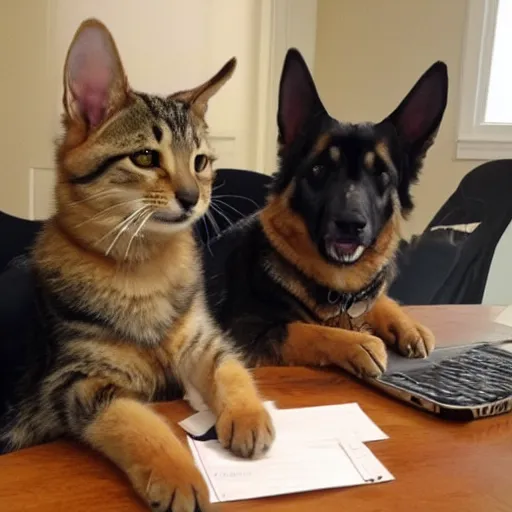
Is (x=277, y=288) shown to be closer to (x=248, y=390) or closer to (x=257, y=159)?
(x=248, y=390)

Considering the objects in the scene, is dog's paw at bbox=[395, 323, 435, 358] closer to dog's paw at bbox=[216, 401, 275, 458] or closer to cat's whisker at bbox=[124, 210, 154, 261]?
dog's paw at bbox=[216, 401, 275, 458]

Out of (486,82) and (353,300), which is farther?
(486,82)

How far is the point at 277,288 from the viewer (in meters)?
1.34

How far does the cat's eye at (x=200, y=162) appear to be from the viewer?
3.35ft

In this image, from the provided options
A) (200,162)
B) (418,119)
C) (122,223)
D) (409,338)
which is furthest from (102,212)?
(418,119)

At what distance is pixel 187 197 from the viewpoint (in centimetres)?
93

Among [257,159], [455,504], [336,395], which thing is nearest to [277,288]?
[336,395]

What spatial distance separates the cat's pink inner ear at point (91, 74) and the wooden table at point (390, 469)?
465 mm

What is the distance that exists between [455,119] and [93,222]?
2.22 metres

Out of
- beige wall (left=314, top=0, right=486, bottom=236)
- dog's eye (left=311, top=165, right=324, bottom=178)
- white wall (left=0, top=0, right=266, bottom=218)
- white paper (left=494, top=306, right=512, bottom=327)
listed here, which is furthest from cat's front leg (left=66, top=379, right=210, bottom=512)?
beige wall (left=314, top=0, right=486, bottom=236)

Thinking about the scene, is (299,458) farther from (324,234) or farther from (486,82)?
(486,82)

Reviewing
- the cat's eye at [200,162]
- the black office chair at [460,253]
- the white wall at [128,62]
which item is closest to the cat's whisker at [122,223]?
the cat's eye at [200,162]

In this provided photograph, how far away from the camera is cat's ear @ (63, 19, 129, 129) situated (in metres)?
0.91

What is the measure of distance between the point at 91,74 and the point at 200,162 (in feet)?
0.71
